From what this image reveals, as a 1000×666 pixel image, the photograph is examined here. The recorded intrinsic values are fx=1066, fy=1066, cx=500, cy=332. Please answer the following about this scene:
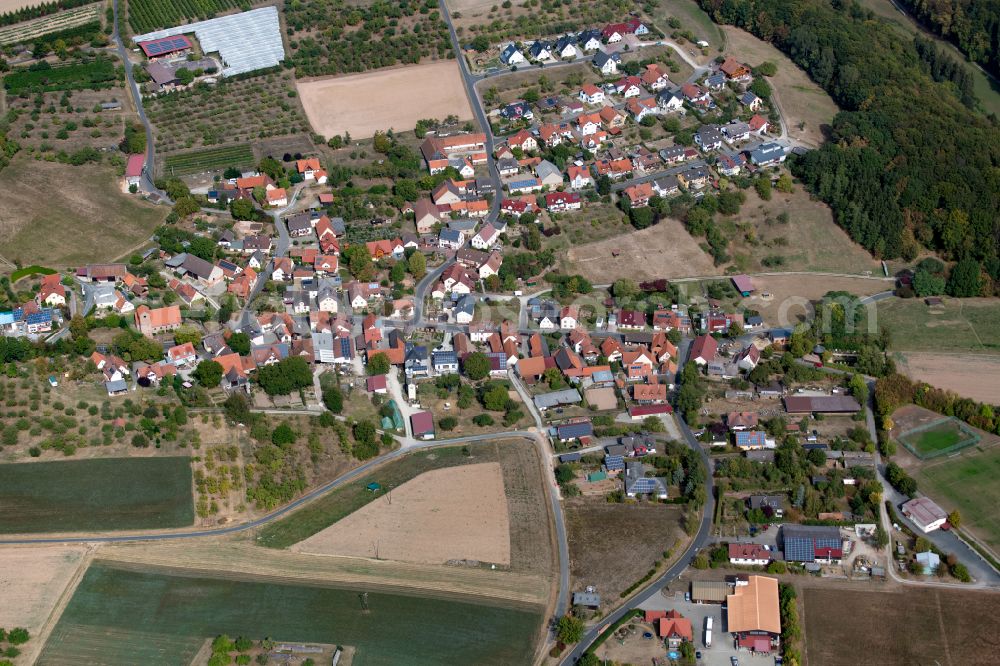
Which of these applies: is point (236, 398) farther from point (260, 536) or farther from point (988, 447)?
point (988, 447)

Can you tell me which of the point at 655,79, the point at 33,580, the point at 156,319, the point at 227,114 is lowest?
the point at 33,580

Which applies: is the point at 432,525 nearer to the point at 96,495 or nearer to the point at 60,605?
the point at 96,495

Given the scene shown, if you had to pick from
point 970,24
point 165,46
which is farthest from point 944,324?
point 165,46

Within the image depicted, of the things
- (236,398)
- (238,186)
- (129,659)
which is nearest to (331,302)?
(236,398)

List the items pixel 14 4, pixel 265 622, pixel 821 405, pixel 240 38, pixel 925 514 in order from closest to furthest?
pixel 265 622 < pixel 925 514 < pixel 821 405 < pixel 240 38 < pixel 14 4

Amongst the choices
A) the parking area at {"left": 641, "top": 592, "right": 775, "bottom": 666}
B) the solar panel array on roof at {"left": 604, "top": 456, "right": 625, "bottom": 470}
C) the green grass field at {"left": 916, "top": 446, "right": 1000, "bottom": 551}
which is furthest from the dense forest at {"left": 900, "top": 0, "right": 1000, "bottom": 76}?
the parking area at {"left": 641, "top": 592, "right": 775, "bottom": 666}

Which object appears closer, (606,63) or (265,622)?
(265,622)

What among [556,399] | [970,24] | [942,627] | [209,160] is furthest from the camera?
[970,24]

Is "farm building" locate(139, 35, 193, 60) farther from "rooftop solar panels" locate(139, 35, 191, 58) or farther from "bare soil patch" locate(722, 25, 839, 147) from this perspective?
"bare soil patch" locate(722, 25, 839, 147)
